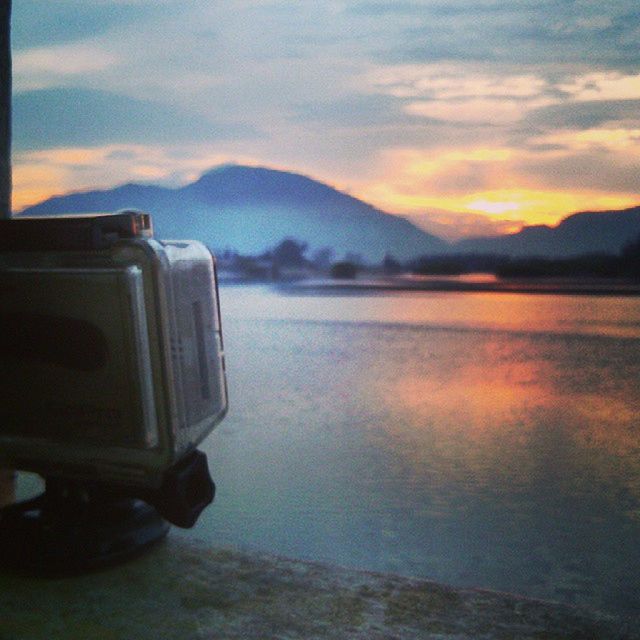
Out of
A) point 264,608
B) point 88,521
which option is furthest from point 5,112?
point 264,608

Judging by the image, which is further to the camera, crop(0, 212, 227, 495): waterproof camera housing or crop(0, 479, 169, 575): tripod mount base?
crop(0, 479, 169, 575): tripod mount base

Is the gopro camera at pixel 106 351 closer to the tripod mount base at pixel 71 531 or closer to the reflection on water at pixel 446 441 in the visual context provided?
the tripod mount base at pixel 71 531

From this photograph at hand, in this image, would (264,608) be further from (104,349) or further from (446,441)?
(446,441)

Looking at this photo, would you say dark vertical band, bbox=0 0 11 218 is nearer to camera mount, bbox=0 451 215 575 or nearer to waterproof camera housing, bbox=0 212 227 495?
waterproof camera housing, bbox=0 212 227 495

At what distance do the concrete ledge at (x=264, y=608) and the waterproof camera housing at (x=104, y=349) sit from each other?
0.16 metres

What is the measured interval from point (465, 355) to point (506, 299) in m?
0.49

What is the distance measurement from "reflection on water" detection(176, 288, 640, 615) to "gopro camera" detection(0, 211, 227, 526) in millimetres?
1423

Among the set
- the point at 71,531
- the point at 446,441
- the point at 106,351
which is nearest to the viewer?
the point at 106,351

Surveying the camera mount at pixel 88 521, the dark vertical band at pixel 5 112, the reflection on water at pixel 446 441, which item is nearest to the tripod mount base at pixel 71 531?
the camera mount at pixel 88 521

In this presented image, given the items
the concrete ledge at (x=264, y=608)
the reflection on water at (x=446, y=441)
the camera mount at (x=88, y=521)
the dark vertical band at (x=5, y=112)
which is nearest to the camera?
the concrete ledge at (x=264, y=608)

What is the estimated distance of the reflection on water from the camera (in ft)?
8.84

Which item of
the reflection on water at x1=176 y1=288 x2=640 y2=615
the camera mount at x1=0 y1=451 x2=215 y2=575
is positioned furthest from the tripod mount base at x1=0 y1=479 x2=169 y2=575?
the reflection on water at x1=176 y1=288 x2=640 y2=615

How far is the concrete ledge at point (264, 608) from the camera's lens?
1030 mm

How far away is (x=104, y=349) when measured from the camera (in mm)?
1095
